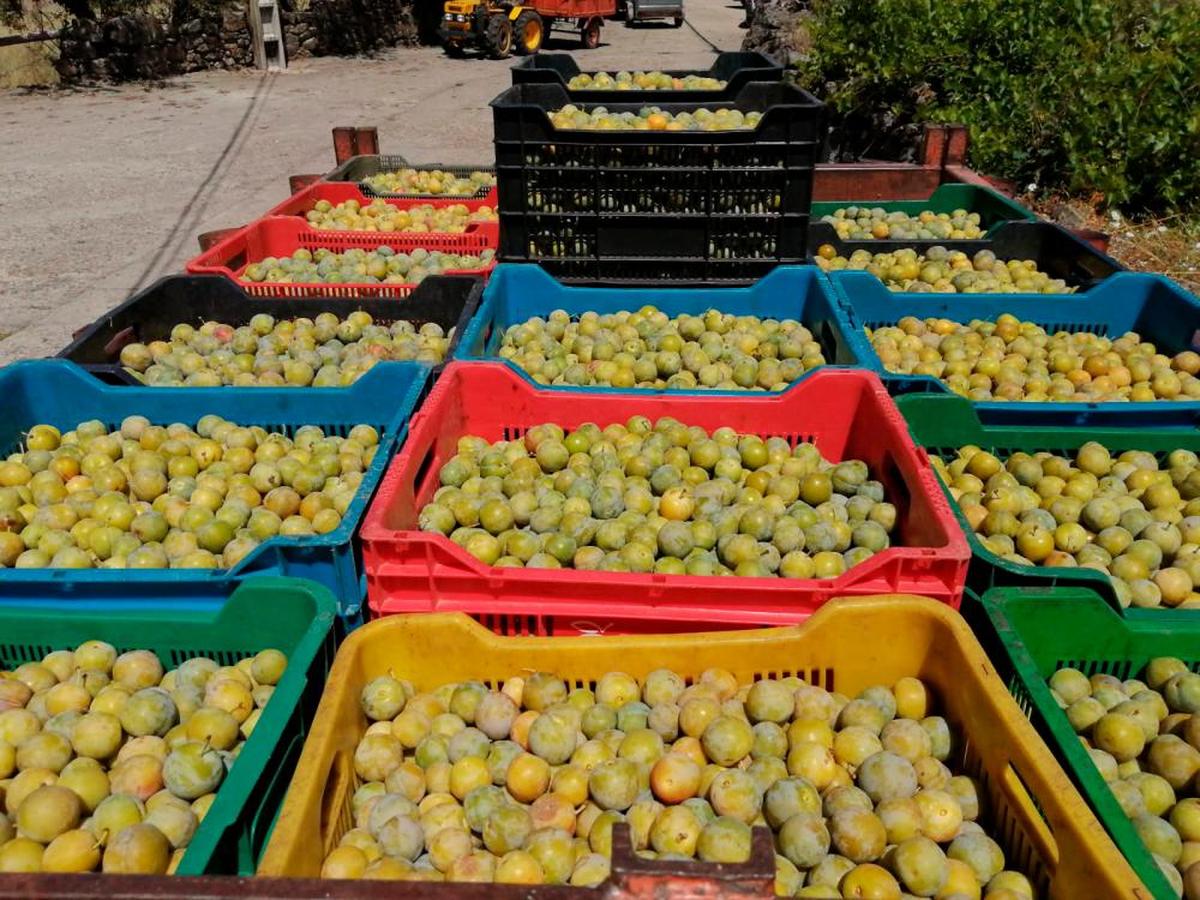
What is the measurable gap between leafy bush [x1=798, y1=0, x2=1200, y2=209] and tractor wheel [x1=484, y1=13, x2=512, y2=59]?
11385 mm

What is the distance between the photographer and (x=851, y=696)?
2.43 meters

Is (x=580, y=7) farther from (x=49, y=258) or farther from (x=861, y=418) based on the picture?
(x=861, y=418)

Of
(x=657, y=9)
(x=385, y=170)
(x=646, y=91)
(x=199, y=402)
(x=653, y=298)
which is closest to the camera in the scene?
(x=199, y=402)

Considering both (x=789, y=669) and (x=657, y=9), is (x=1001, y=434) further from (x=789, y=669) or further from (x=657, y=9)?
(x=657, y=9)

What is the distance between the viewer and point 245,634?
246 centimetres

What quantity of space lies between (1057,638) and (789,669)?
2.32 feet

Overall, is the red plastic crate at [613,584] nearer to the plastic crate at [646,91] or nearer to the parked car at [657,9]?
the plastic crate at [646,91]

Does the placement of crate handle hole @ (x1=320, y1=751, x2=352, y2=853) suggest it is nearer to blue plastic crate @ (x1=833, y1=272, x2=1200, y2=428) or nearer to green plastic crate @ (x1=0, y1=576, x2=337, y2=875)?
green plastic crate @ (x1=0, y1=576, x2=337, y2=875)

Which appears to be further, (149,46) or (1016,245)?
(149,46)

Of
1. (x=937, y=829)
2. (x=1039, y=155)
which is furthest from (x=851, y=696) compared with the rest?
(x=1039, y=155)

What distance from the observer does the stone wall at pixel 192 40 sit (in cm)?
1739

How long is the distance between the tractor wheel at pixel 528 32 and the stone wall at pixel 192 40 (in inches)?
174

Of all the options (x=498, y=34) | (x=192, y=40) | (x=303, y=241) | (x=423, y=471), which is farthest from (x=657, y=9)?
(x=423, y=471)

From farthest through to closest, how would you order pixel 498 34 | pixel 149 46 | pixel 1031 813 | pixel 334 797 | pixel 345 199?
pixel 498 34, pixel 149 46, pixel 345 199, pixel 334 797, pixel 1031 813
